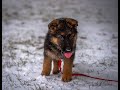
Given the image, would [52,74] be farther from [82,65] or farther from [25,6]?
[25,6]

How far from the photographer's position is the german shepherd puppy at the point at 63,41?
17.0ft

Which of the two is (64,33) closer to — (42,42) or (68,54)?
(68,54)

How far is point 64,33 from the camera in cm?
518

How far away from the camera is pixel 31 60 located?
7.53 meters

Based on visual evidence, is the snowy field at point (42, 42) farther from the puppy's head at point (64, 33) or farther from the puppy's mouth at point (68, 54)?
the puppy's head at point (64, 33)

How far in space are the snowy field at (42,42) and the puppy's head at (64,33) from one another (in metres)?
0.84

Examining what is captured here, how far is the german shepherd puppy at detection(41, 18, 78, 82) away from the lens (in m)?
5.20

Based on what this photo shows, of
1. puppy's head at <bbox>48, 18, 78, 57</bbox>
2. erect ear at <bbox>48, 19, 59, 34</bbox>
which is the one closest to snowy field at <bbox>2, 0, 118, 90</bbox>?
puppy's head at <bbox>48, 18, 78, 57</bbox>

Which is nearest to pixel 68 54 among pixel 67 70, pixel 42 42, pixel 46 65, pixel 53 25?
pixel 67 70

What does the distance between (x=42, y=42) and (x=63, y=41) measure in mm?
4423

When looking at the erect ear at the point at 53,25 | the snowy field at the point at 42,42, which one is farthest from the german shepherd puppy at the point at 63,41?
the snowy field at the point at 42,42

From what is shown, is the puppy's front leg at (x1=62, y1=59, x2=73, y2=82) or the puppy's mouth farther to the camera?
the puppy's front leg at (x1=62, y1=59, x2=73, y2=82)

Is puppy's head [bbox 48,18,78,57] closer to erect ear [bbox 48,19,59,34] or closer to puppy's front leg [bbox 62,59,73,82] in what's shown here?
erect ear [bbox 48,19,59,34]

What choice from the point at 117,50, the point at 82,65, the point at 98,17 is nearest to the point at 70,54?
the point at 82,65
